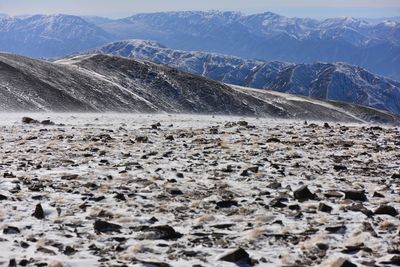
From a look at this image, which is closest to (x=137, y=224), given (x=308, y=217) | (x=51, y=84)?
(x=308, y=217)

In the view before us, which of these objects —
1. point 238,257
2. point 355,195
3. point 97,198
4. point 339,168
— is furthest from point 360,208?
point 97,198

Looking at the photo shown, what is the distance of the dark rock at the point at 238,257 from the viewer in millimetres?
8312

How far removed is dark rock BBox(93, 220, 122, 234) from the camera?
32.2 feet

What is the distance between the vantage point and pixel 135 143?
75.2ft

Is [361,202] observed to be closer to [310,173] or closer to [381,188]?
[381,188]

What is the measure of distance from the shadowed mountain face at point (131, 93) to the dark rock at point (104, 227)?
165ft

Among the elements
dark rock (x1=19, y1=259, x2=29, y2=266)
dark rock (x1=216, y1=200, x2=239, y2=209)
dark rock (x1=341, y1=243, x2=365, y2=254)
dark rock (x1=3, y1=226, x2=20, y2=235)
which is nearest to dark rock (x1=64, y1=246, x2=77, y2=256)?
dark rock (x1=19, y1=259, x2=29, y2=266)

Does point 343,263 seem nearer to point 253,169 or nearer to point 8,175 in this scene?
point 253,169

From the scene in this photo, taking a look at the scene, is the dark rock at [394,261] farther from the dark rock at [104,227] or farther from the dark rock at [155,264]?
the dark rock at [104,227]

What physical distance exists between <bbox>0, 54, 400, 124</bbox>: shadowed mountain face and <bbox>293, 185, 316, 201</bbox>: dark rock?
165 feet

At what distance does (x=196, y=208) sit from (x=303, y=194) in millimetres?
3060

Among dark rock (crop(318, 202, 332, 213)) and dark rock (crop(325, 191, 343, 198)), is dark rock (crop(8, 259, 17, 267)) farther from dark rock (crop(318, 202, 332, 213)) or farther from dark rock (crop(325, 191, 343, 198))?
dark rock (crop(325, 191, 343, 198))

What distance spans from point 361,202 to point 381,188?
1.90 m

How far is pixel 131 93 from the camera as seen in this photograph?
78.8 m
